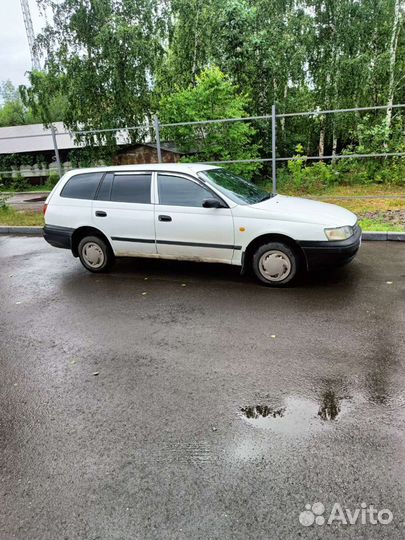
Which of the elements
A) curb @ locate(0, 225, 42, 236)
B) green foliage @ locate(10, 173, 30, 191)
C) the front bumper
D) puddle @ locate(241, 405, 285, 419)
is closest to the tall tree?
green foliage @ locate(10, 173, 30, 191)

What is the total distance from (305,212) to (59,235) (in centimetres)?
389

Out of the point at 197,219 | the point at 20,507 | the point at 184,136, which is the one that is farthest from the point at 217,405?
the point at 184,136

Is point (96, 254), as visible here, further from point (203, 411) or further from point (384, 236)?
point (384, 236)

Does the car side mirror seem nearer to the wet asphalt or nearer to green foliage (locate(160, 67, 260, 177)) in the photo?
the wet asphalt

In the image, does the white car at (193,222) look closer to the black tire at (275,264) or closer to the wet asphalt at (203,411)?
the black tire at (275,264)

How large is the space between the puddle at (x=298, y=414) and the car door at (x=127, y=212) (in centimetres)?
353

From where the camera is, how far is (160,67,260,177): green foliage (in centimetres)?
1211

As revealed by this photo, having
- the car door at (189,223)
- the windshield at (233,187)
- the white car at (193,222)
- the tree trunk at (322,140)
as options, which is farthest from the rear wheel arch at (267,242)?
the tree trunk at (322,140)

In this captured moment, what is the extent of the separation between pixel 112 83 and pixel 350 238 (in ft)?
44.5

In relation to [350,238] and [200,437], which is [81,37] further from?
[200,437]

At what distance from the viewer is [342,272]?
6.04 metres

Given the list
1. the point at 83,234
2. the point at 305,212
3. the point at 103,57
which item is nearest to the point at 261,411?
the point at 305,212

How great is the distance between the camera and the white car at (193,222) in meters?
5.34

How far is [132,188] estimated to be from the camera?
20.4 ft
